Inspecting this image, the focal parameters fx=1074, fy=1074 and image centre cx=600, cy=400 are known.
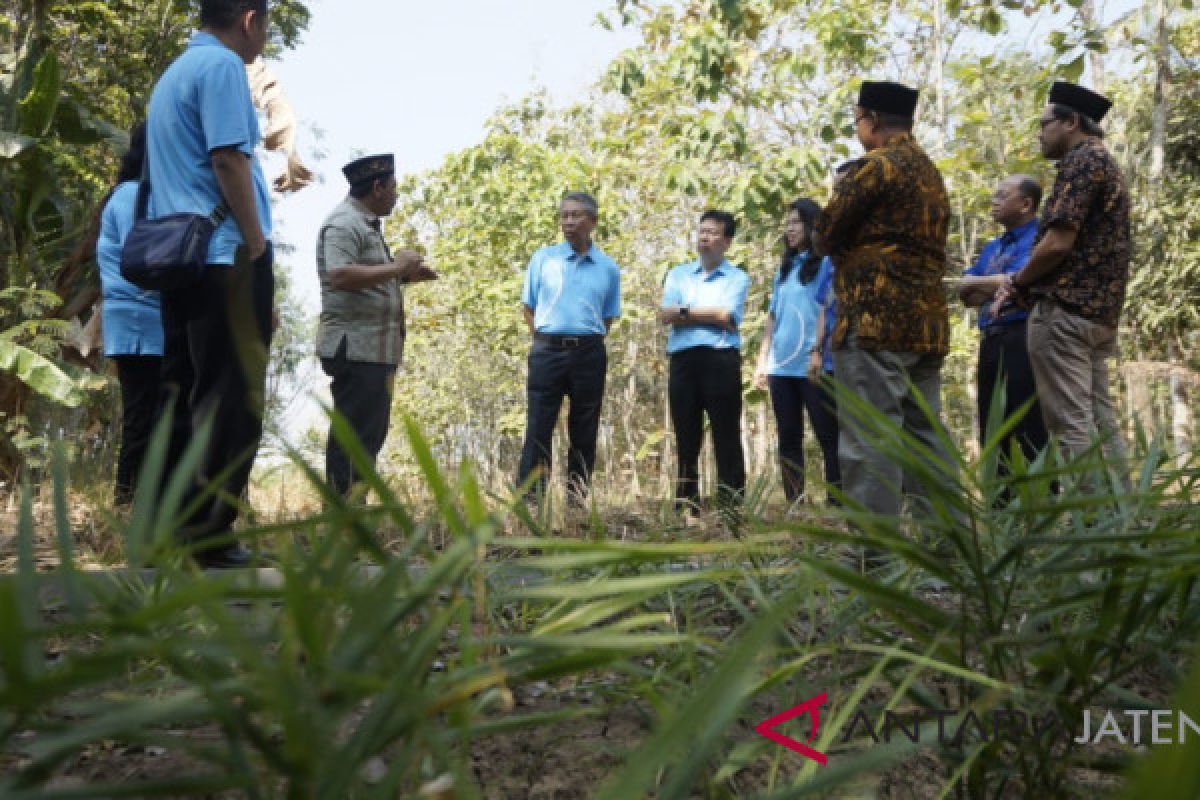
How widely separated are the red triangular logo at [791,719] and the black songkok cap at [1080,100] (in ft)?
13.7

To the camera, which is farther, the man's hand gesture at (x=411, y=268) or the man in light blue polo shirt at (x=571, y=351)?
the man in light blue polo shirt at (x=571, y=351)

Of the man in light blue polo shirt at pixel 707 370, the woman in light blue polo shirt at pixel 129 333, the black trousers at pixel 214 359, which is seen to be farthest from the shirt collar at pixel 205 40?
the man in light blue polo shirt at pixel 707 370

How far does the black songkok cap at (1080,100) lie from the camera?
456cm

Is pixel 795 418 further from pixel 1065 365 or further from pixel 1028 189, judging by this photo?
pixel 1065 365

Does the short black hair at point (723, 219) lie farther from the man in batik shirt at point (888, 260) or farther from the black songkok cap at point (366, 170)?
the man in batik shirt at point (888, 260)

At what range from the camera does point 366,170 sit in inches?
209

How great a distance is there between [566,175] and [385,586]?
46.7 ft

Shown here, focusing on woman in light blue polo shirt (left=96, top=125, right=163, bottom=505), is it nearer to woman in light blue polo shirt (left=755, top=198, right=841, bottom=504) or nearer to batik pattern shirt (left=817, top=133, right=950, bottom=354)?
batik pattern shirt (left=817, top=133, right=950, bottom=354)

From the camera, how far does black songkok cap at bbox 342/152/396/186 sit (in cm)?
530

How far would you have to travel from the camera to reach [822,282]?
603 centimetres

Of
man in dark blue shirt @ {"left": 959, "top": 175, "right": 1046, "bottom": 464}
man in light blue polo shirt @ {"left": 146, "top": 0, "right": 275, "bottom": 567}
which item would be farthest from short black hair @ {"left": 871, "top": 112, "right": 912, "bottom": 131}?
man in light blue polo shirt @ {"left": 146, "top": 0, "right": 275, "bottom": 567}

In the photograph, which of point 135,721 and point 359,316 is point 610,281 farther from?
point 135,721

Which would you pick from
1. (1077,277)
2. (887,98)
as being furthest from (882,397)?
(1077,277)

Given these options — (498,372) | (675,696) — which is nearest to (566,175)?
(498,372)
